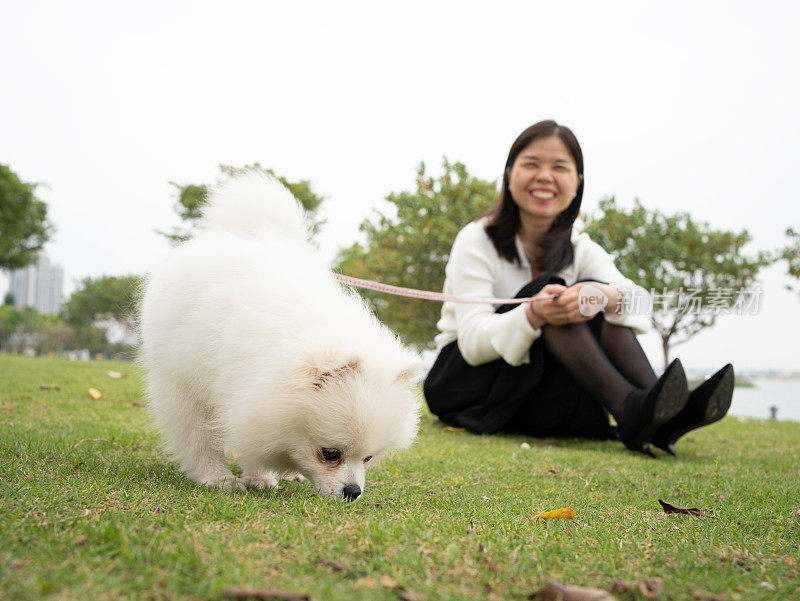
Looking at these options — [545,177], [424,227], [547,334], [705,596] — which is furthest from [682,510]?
[424,227]

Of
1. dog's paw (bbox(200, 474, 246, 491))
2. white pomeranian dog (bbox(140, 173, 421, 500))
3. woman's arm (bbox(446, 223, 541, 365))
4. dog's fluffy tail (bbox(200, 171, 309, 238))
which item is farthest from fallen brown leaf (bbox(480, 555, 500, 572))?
woman's arm (bbox(446, 223, 541, 365))

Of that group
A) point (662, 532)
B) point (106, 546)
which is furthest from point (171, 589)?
point (662, 532)

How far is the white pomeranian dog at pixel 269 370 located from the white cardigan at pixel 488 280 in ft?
7.06

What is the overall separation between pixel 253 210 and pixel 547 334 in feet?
8.35

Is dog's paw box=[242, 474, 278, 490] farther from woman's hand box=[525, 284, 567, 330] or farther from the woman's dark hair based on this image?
the woman's dark hair

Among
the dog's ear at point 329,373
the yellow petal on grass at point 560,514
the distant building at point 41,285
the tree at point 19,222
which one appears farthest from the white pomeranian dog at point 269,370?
the distant building at point 41,285

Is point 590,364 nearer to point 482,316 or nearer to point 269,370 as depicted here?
point 482,316

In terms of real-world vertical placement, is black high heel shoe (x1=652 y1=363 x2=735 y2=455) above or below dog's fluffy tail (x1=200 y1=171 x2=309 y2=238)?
below

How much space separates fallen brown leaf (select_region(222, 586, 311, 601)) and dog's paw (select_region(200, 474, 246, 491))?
60.0 inches

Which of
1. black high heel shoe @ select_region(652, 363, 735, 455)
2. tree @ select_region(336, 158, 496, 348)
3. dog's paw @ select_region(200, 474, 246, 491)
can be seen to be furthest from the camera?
tree @ select_region(336, 158, 496, 348)

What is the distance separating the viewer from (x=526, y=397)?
5.35 metres

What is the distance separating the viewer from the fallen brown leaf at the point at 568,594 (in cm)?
146

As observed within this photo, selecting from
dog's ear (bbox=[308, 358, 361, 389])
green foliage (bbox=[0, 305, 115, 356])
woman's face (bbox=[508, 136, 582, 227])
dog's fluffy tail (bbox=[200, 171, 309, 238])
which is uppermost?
woman's face (bbox=[508, 136, 582, 227])

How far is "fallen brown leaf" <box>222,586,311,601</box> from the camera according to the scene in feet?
4.36
